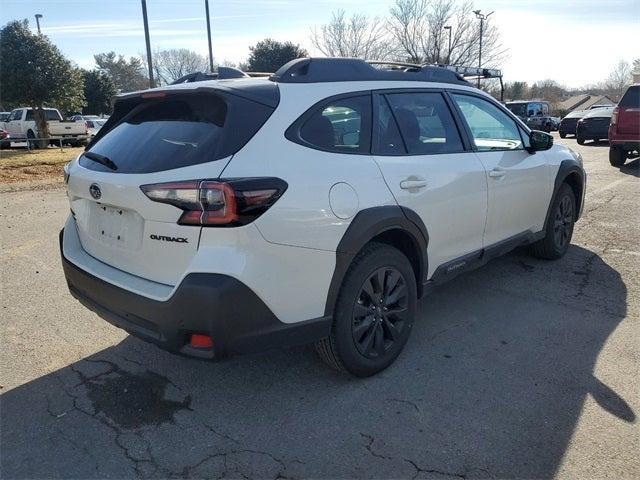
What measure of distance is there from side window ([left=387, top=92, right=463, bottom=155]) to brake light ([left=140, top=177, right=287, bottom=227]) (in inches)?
51.7

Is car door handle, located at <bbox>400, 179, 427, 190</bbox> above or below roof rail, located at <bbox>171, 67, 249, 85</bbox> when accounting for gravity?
below

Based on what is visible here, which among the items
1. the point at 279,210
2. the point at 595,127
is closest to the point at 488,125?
the point at 279,210

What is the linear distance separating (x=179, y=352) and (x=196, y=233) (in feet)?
1.99

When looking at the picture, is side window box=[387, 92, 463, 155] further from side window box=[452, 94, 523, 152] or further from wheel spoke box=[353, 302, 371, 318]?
wheel spoke box=[353, 302, 371, 318]

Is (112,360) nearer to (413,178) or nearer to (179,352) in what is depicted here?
(179,352)

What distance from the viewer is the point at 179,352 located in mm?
2602

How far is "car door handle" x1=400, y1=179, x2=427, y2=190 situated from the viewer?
3240mm

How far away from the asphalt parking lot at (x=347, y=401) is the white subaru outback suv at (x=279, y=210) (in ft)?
1.28

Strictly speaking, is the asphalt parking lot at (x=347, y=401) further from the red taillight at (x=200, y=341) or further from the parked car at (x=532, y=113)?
the parked car at (x=532, y=113)

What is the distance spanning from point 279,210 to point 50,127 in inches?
1015

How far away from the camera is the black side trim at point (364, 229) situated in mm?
2865

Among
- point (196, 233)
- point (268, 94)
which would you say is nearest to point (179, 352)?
point (196, 233)

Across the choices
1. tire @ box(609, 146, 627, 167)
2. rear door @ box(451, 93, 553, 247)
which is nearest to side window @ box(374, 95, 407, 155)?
rear door @ box(451, 93, 553, 247)

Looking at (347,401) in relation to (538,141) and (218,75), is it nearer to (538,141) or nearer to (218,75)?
(218,75)
